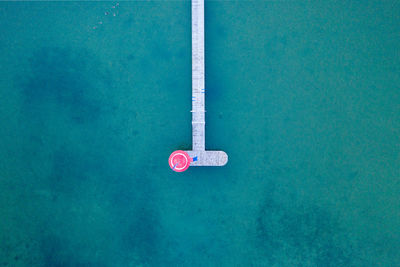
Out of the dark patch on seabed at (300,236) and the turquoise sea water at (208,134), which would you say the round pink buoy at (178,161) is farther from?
the dark patch on seabed at (300,236)

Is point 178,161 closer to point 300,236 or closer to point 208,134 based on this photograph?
point 208,134

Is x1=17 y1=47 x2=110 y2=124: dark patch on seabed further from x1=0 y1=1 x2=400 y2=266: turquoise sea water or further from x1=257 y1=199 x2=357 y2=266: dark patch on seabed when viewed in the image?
x1=257 y1=199 x2=357 y2=266: dark patch on seabed

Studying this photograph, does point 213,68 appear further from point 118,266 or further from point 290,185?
point 118,266

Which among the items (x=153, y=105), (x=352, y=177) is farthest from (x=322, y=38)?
(x=153, y=105)

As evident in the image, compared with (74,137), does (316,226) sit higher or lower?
lower

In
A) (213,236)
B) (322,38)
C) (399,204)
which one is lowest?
(213,236)

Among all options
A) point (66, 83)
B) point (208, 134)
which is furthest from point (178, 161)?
point (66, 83)

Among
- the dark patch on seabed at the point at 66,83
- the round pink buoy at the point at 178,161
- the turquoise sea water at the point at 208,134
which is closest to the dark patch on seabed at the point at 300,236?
the turquoise sea water at the point at 208,134
